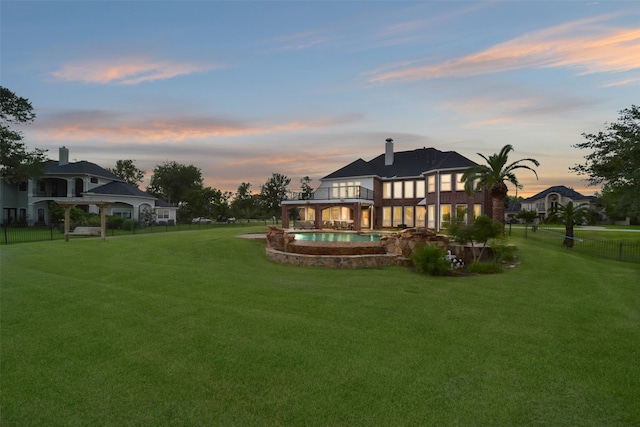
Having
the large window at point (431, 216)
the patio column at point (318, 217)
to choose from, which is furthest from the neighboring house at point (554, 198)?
the patio column at point (318, 217)

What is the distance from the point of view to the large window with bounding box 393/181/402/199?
110ft

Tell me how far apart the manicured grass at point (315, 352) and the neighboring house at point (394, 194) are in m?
18.9

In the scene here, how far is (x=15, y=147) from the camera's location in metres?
37.5

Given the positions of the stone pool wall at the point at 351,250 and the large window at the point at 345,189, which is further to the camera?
the large window at the point at 345,189

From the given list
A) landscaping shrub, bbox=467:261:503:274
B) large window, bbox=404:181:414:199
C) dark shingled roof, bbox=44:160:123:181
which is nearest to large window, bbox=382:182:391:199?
large window, bbox=404:181:414:199

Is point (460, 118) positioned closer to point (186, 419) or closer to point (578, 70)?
point (578, 70)

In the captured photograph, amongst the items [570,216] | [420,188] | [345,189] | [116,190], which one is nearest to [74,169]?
[116,190]

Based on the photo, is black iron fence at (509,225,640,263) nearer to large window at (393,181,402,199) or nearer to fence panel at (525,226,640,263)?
fence panel at (525,226,640,263)

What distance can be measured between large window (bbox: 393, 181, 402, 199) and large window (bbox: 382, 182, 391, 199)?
549mm

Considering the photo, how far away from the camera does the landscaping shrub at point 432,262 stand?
38.6 feet

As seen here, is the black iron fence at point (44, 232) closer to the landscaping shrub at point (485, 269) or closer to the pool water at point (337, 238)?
the pool water at point (337, 238)

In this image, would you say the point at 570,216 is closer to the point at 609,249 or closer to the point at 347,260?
the point at 609,249

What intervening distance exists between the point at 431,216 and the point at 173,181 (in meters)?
61.7

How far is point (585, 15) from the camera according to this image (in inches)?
512
